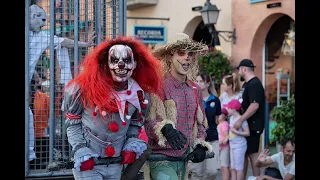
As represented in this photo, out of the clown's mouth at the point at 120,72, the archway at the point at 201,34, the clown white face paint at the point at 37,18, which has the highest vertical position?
the archway at the point at 201,34

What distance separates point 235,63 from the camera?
14.6m

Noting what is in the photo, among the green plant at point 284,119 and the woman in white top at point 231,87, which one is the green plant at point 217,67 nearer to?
the green plant at point 284,119

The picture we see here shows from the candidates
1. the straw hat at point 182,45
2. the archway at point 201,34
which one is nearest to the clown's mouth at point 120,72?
the straw hat at point 182,45

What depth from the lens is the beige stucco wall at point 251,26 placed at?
45.6 ft

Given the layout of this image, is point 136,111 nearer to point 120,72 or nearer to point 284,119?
point 120,72

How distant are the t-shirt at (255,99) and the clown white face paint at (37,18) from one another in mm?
2790

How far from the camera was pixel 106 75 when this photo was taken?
15.5 ft

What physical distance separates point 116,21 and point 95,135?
2.10 meters

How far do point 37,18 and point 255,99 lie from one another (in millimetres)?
2908

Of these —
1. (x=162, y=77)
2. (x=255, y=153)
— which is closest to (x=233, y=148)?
(x=255, y=153)

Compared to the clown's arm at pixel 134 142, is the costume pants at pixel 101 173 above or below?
below

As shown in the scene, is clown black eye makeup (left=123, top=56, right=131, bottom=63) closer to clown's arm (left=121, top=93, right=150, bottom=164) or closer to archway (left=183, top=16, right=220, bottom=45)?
clown's arm (left=121, top=93, right=150, bottom=164)

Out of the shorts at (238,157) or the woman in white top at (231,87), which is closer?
the shorts at (238,157)

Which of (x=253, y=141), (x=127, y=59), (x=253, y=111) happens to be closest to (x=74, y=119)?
(x=127, y=59)
